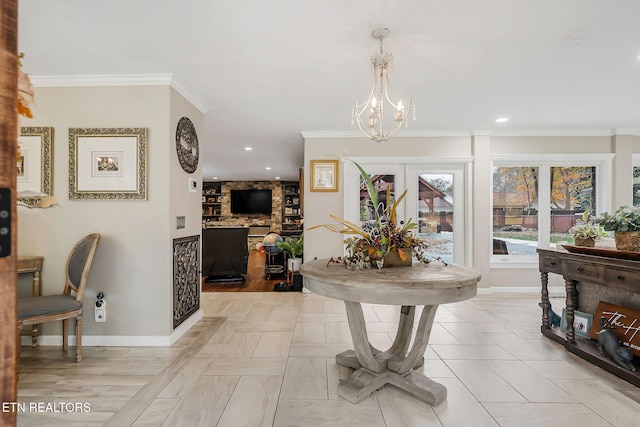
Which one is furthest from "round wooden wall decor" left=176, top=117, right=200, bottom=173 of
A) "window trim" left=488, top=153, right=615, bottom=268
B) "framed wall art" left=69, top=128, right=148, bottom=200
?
"window trim" left=488, top=153, right=615, bottom=268

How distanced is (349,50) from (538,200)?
154 inches

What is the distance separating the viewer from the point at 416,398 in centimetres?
193

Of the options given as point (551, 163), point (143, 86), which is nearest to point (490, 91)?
point (551, 163)

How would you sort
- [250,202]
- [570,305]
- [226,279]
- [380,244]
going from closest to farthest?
[380,244] → [570,305] → [226,279] → [250,202]

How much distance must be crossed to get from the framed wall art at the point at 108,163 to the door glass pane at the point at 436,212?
11.8 feet

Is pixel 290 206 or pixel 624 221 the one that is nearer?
pixel 624 221

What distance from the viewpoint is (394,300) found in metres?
1.58

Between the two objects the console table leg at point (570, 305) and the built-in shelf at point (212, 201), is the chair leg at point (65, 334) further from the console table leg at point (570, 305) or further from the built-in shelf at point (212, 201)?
Result: the built-in shelf at point (212, 201)

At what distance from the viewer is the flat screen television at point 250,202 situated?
1077 centimetres

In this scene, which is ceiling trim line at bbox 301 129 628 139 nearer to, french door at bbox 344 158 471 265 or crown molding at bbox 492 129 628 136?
crown molding at bbox 492 129 628 136

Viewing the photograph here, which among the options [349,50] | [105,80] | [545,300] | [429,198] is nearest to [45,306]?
[105,80]

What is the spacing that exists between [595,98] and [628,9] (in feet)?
5.73

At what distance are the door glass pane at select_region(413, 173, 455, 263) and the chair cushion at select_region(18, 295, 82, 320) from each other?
13.3ft

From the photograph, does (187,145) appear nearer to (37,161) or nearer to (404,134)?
(37,161)
